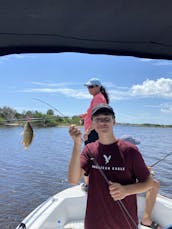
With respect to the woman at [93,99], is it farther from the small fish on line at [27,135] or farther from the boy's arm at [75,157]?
the boy's arm at [75,157]

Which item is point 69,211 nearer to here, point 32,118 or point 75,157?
point 32,118

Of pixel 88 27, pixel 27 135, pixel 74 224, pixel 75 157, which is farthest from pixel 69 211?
pixel 88 27

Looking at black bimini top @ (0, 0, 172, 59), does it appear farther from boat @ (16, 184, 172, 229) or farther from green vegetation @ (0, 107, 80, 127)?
boat @ (16, 184, 172, 229)

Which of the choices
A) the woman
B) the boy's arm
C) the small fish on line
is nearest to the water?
the woman

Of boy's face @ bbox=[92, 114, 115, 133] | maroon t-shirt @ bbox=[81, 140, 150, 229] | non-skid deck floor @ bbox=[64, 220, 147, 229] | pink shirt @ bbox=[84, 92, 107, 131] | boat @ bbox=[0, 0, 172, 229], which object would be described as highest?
pink shirt @ bbox=[84, 92, 107, 131]

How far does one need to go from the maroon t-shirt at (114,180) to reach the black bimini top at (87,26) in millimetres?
588

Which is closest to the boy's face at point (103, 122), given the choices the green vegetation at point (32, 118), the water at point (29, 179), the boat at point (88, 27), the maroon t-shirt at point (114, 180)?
the maroon t-shirt at point (114, 180)

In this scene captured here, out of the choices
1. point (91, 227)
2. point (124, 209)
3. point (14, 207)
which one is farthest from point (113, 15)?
point (14, 207)

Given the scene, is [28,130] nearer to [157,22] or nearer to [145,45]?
[145,45]

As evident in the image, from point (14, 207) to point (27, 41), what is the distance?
23.0 feet

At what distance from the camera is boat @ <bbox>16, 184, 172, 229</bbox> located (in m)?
3.64

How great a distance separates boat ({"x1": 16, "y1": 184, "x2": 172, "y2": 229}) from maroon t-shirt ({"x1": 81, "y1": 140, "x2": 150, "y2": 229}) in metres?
1.69

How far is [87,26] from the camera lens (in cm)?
141

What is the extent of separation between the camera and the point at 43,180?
1080 centimetres
